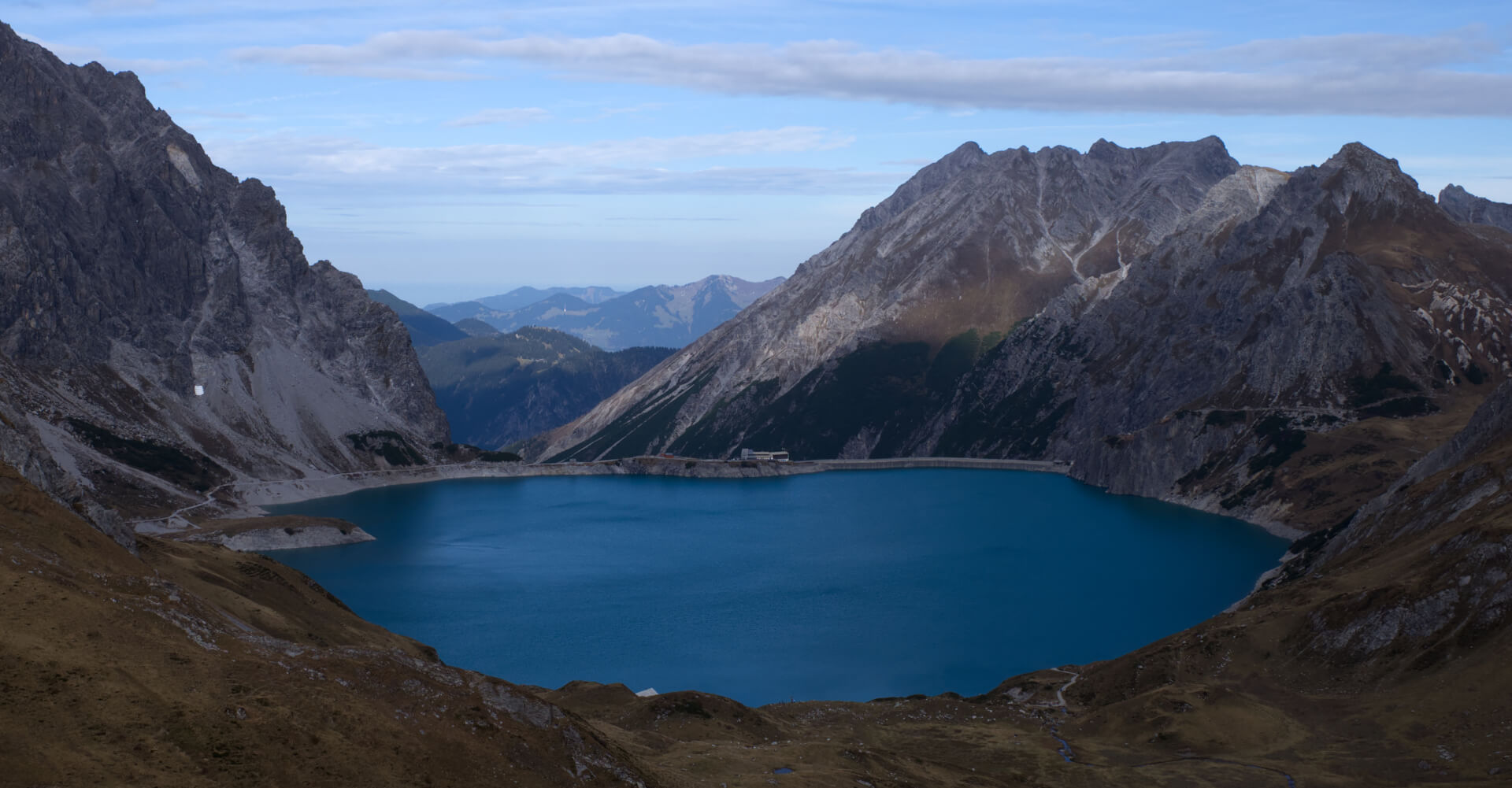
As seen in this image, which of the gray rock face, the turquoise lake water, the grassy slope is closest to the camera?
the grassy slope

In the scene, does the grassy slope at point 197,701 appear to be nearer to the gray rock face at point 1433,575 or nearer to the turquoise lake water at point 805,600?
the turquoise lake water at point 805,600

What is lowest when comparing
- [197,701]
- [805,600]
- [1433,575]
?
[805,600]

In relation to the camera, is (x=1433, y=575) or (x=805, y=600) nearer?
(x=1433, y=575)

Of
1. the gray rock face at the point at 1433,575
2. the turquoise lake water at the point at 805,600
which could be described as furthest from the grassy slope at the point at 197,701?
the gray rock face at the point at 1433,575

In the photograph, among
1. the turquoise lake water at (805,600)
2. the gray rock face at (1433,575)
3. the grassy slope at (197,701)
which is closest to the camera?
the grassy slope at (197,701)

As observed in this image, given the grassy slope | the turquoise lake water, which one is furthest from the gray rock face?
the grassy slope

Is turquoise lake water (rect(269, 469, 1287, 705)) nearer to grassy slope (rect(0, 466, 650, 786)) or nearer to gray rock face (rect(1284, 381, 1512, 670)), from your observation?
gray rock face (rect(1284, 381, 1512, 670))

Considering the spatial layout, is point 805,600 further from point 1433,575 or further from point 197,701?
point 197,701

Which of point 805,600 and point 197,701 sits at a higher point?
point 197,701

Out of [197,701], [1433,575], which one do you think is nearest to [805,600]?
[1433,575]
